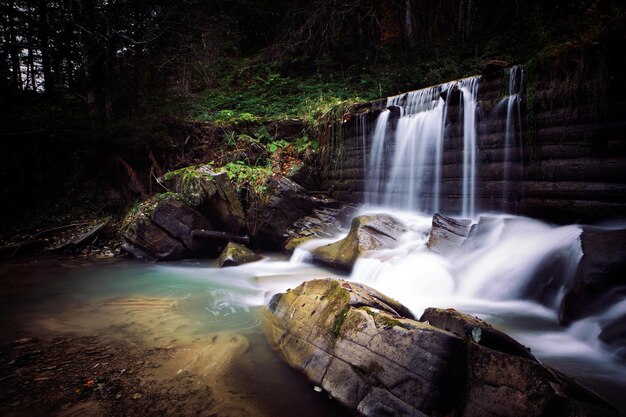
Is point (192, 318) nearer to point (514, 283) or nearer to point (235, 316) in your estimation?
point (235, 316)

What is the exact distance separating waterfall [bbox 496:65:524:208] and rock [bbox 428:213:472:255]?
1.25 m

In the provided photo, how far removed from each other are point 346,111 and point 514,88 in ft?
16.6

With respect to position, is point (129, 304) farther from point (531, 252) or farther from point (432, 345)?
point (531, 252)

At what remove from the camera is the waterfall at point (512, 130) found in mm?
6887

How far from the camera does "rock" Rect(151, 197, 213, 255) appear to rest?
8258 millimetres

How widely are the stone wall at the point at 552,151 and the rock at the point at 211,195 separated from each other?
5846 mm

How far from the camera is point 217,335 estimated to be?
391 cm

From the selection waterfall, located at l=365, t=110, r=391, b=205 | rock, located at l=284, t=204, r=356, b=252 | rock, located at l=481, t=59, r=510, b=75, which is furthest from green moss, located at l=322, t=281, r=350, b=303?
rock, located at l=481, t=59, r=510, b=75

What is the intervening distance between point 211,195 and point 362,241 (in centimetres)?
457

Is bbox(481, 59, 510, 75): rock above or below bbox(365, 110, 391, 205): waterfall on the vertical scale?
above

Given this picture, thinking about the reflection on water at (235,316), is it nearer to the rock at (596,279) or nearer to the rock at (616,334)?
the rock at (616,334)

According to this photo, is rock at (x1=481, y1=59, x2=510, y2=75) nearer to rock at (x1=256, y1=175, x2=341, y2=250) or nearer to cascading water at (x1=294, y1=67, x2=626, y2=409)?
cascading water at (x1=294, y1=67, x2=626, y2=409)

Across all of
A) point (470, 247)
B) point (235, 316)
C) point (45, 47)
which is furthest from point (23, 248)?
point (470, 247)

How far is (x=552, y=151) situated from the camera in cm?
644
